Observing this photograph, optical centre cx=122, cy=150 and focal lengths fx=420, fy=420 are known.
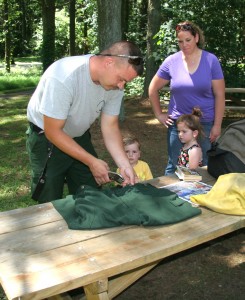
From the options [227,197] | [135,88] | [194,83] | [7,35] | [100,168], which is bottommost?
[135,88]

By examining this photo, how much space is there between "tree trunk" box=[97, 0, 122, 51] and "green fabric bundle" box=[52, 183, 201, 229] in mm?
4606

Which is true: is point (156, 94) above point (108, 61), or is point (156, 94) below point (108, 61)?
below

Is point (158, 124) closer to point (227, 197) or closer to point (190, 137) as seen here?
point (190, 137)

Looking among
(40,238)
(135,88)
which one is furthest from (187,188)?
(135,88)

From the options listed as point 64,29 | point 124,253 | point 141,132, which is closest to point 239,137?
point 124,253

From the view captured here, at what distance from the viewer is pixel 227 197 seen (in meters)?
2.48

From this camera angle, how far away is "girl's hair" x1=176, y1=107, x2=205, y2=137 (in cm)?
354

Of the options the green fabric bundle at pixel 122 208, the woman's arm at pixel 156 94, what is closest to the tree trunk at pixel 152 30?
the woman's arm at pixel 156 94

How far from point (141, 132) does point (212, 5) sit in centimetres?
317

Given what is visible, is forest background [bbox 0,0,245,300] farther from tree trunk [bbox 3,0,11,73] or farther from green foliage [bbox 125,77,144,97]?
tree trunk [bbox 3,0,11,73]

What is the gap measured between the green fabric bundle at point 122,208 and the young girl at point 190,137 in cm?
111

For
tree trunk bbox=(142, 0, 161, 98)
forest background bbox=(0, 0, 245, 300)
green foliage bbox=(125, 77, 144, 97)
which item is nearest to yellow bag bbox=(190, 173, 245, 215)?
forest background bbox=(0, 0, 245, 300)

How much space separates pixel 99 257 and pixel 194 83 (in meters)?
2.09

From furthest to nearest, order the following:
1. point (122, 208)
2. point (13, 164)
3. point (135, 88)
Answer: point (135, 88), point (13, 164), point (122, 208)
